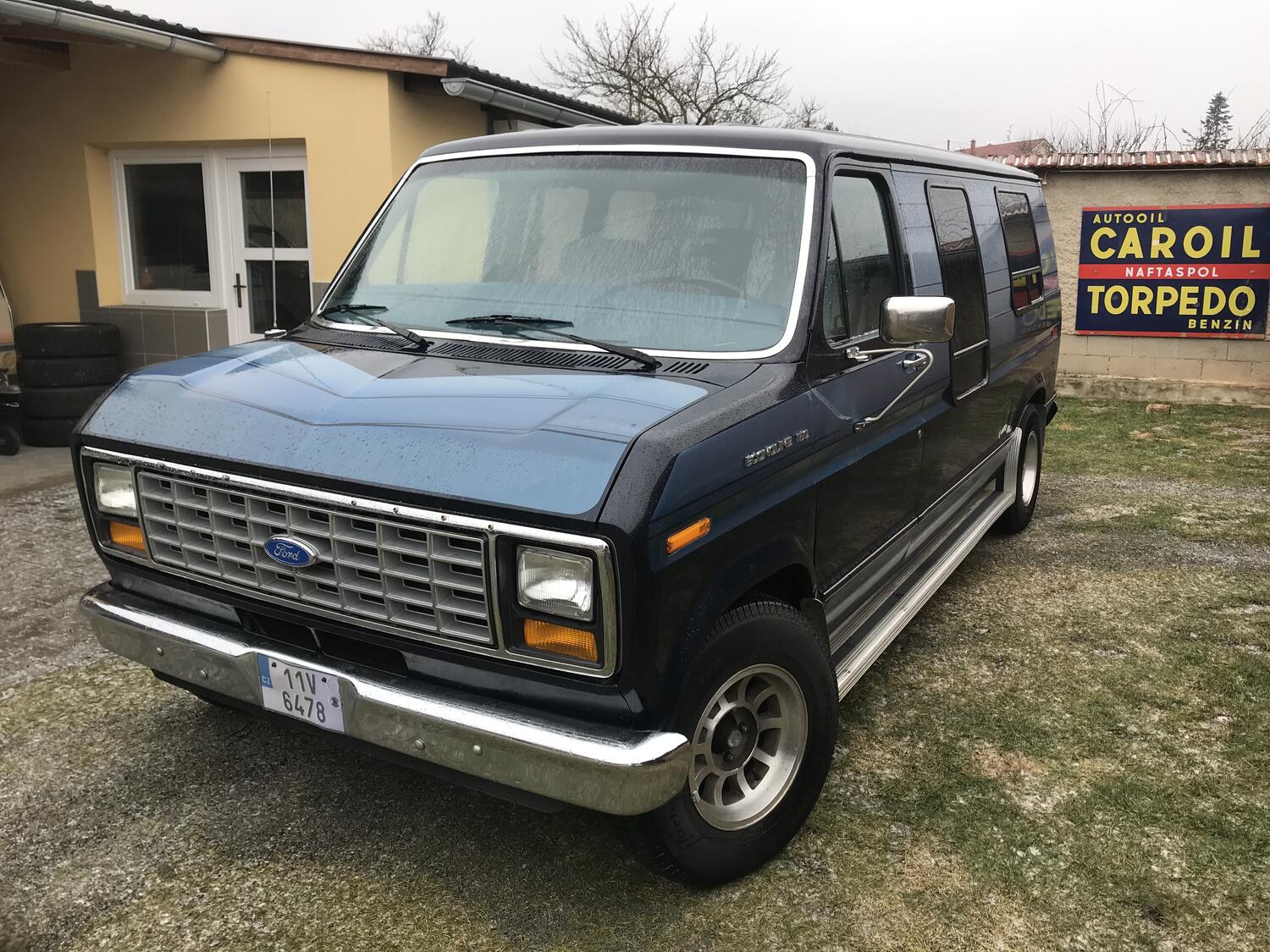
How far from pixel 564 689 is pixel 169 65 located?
359 inches

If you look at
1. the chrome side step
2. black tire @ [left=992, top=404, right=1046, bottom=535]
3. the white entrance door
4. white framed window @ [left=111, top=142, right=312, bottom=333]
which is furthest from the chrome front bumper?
the white entrance door

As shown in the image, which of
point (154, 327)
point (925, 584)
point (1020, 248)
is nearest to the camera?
point (925, 584)

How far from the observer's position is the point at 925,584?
427cm

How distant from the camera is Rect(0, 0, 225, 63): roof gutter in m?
7.50

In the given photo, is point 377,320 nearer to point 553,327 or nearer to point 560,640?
point 553,327

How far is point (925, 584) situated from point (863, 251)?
1479 millimetres

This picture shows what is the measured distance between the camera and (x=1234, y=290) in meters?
11.2

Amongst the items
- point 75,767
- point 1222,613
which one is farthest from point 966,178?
point 75,767

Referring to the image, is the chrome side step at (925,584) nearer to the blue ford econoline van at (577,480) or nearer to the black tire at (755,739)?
the blue ford econoline van at (577,480)

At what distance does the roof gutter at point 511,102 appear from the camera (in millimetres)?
8750

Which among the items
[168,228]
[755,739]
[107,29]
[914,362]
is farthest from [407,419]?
[168,228]

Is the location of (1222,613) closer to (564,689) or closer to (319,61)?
(564,689)

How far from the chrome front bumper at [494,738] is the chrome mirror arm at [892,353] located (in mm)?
1462

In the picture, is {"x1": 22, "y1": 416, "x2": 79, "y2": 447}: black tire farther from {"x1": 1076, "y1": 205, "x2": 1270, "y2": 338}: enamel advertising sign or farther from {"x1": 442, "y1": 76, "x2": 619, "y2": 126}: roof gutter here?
Result: {"x1": 1076, "y1": 205, "x2": 1270, "y2": 338}: enamel advertising sign
